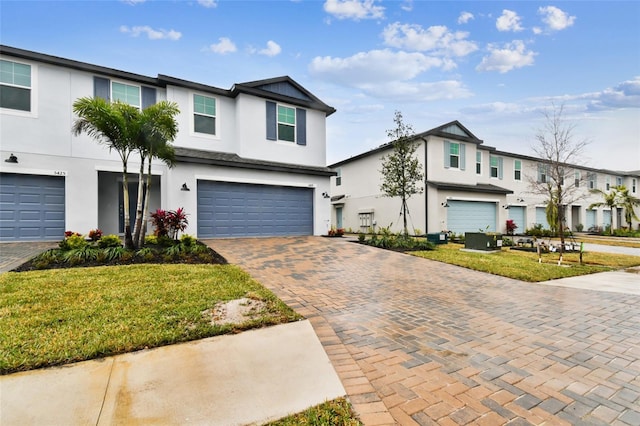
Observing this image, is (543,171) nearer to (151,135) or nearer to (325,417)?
(151,135)

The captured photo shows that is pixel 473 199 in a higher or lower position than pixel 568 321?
higher

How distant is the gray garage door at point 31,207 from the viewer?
10789 mm

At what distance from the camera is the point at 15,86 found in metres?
11.0

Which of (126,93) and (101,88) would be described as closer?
(101,88)

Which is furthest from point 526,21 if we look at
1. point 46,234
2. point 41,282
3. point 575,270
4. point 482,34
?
point 46,234

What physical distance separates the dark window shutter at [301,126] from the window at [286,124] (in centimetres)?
23

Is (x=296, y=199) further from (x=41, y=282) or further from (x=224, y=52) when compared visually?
(x=41, y=282)

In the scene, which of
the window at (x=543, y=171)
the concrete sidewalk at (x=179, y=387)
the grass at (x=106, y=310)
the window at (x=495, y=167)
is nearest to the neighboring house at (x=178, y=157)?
the grass at (x=106, y=310)

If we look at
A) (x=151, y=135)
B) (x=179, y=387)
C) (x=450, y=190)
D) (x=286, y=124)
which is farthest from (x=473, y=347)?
(x=450, y=190)

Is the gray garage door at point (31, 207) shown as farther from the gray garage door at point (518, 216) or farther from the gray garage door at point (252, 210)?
the gray garage door at point (518, 216)

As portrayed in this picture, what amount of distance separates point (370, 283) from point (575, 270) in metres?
6.85

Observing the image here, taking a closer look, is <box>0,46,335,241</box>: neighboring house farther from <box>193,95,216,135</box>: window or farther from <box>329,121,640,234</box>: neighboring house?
<box>329,121,640,234</box>: neighboring house

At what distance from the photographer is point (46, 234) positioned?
11.2 m

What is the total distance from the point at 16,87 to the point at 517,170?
31045 mm
